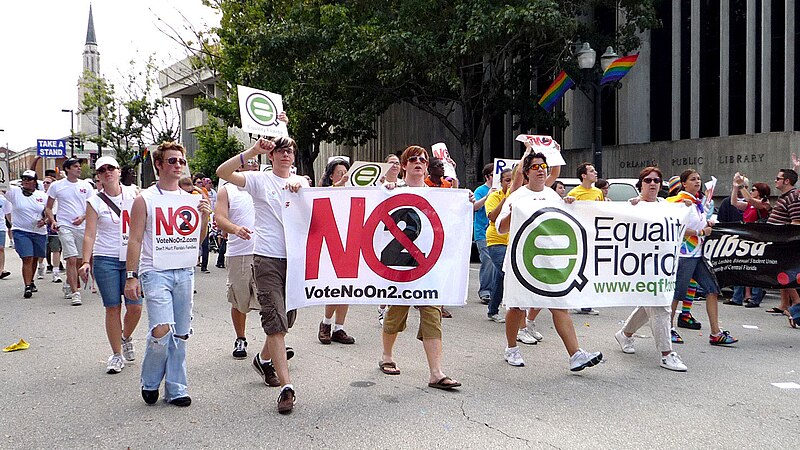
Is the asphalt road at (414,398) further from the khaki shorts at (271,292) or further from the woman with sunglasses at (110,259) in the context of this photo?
the khaki shorts at (271,292)

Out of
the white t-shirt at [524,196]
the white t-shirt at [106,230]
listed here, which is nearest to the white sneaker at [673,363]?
the white t-shirt at [524,196]

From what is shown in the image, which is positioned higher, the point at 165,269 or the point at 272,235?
the point at 272,235

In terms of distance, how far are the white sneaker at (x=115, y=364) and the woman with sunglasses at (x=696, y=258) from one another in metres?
5.34

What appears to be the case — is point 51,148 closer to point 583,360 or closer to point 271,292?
point 271,292

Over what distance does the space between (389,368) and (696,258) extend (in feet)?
11.2

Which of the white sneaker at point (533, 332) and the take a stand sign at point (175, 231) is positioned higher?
the take a stand sign at point (175, 231)

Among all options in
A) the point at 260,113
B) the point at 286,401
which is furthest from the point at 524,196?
the point at 286,401

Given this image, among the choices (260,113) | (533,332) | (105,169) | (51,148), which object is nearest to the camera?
(105,169)

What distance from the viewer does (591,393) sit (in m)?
5.68

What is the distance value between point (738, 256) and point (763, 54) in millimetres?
13382

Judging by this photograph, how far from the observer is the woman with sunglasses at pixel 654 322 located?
6.50 m

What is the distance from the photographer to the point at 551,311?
6258 mm

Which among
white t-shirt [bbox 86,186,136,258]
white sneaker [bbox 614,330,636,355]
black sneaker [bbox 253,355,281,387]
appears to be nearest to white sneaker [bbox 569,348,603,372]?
white sneaker [bbox 614,330,636,355]

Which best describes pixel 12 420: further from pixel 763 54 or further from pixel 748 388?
pixel 763 54
